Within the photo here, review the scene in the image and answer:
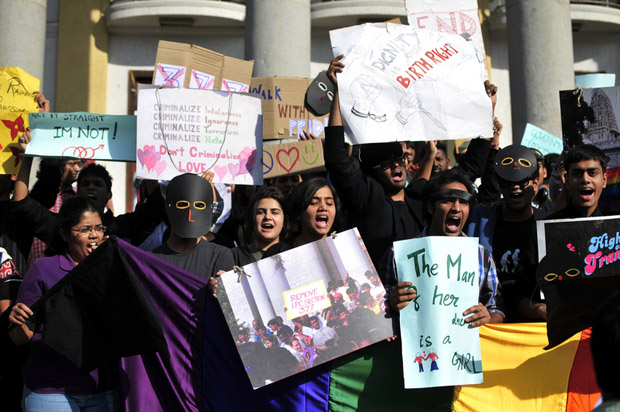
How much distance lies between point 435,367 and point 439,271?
1.64 ft

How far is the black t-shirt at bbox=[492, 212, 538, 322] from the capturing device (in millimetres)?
4602

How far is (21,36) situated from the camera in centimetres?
945

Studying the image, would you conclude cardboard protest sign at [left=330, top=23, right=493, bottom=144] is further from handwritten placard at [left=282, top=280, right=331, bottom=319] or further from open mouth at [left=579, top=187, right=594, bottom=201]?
handwritten placard at [left=282, top=280, right=331, bottom=319]

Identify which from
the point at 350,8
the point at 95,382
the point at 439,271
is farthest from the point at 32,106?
the point at 350,8

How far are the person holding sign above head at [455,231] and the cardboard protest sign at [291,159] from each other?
173 cm

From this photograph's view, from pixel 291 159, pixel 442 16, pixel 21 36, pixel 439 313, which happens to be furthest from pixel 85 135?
pixel 21 36

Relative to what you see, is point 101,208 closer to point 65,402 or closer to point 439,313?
point 65,402

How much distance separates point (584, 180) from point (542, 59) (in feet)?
19.6

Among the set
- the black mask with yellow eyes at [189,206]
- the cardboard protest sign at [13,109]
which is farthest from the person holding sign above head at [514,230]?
the cardboard protest sign at [13,109]

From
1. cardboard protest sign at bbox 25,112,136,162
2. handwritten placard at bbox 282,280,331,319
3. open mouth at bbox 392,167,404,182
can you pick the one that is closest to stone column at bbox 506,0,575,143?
open mouth at bbox 392,167,404,182

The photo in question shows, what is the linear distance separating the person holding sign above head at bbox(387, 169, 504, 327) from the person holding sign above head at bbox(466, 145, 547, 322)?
437 mm

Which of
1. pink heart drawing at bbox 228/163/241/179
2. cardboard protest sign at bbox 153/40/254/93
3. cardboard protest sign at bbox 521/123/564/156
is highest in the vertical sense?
cardboard protest sign at bbox 153/40/254/93

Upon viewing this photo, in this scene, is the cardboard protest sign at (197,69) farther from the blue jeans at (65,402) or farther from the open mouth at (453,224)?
the blue jeans at (65,402)

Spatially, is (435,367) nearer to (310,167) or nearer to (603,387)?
(603,387)
